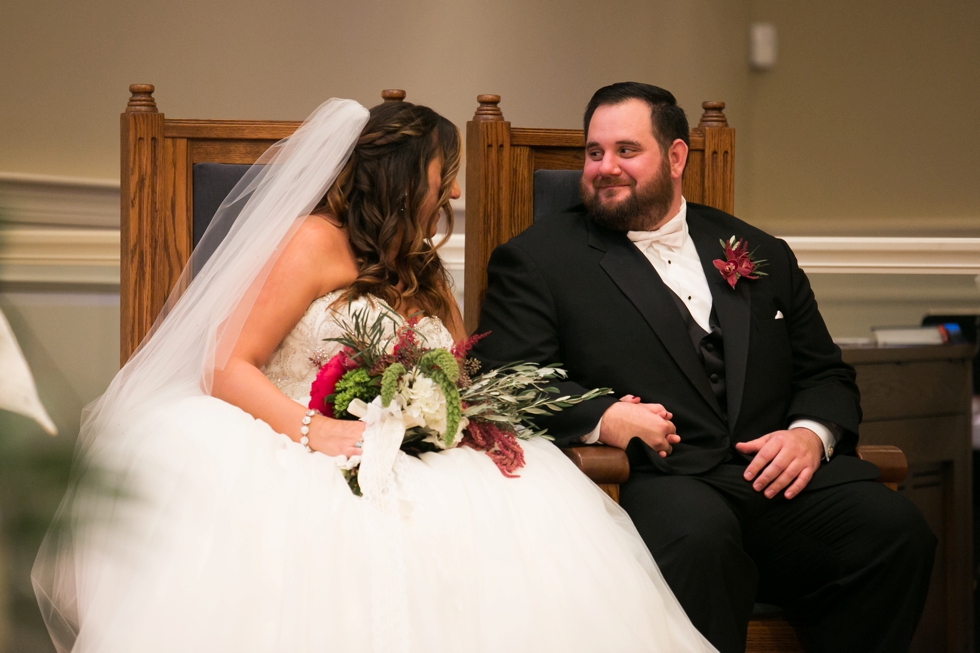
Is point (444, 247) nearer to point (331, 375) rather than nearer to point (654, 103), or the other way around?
point (654, 103)

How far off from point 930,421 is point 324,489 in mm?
2534

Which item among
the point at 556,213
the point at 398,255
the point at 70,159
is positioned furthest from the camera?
the point at 70,159

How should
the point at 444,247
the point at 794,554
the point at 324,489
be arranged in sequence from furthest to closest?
the point at 444,247 < the point at 794,554 < the point at 324,489

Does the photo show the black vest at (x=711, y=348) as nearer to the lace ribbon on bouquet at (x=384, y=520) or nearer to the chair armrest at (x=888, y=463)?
the chair armrest at (x=888, y=463)

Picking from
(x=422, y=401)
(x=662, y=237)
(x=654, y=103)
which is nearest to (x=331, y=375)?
(x=422, y=401)

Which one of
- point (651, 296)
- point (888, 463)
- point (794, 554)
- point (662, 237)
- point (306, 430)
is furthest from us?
point (662, 237)

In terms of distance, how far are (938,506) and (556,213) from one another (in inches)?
75.1

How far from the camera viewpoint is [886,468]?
2.23 meters

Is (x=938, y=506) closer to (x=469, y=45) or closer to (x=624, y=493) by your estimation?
(x=624, y=493)

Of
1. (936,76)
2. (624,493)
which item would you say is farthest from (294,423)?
(936,76)

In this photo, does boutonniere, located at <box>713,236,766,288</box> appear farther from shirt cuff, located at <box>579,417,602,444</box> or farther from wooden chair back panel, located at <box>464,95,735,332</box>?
shirt cuff, located at <box>579,417,602,444</box>

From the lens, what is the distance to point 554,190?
2623 mm

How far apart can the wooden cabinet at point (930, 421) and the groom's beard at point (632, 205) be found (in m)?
1.31

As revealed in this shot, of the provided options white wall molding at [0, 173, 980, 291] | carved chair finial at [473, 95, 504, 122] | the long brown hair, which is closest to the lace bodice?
the long brown hair
